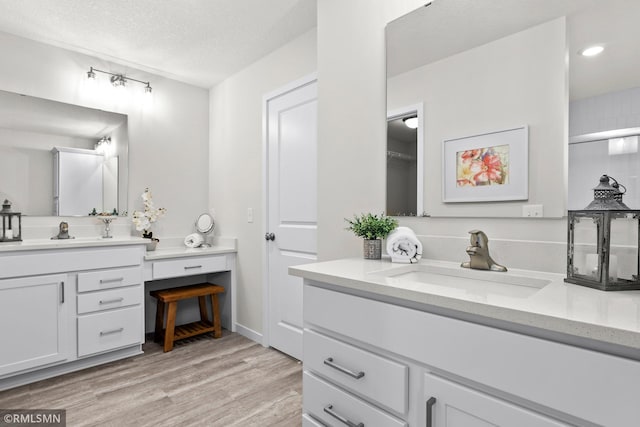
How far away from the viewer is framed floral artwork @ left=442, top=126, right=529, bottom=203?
4.13ft

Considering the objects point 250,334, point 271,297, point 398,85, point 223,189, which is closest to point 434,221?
point 398,85

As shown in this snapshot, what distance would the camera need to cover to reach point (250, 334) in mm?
2992

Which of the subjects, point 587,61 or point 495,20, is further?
point 495,20

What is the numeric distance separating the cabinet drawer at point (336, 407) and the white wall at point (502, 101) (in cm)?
85

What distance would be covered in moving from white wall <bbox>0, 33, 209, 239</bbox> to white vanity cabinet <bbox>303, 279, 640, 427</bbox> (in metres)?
2.43

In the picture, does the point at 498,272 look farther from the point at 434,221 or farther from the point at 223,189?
the point at 223,189

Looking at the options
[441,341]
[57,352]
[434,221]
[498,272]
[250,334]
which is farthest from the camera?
[250,334]

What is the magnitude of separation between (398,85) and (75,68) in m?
2.72

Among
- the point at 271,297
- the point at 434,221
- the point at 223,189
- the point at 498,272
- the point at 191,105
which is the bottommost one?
the point at 271,297

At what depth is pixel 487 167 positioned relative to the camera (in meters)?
1.35

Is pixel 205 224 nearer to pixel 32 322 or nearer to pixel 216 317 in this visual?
pixel 216 317

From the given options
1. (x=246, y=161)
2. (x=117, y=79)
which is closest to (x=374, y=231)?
(x=246, y=161)

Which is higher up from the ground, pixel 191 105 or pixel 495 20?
pixel 191 105

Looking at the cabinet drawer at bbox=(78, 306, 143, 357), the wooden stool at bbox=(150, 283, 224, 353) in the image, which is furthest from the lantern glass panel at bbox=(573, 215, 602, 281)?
the cabinet drawer at bbox=(78, 306, 143, 357)
